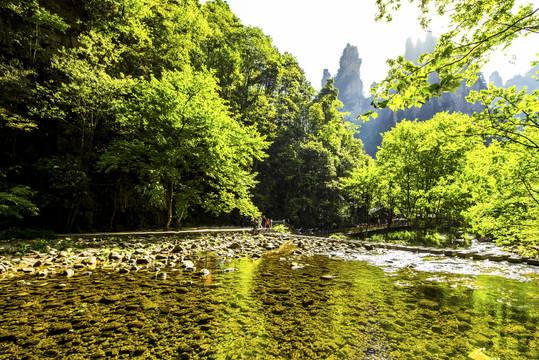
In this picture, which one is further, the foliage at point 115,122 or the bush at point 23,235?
the foliage at point 115,122

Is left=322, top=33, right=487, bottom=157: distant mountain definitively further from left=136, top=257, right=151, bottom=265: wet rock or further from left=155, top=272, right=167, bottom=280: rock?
left=155, top=272, right=167, bottom=280: rock

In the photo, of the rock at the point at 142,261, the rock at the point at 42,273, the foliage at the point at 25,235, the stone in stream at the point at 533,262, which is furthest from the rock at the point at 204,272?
the stone in stream at the point at 533,262

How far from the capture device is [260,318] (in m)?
3.97

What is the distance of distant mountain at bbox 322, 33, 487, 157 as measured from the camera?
304 ft

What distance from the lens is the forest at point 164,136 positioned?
532cm

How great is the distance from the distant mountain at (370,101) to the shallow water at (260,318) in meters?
101

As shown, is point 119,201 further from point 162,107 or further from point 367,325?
point 367,325

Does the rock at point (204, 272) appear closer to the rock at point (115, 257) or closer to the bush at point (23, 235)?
the rock at point (115, 257)

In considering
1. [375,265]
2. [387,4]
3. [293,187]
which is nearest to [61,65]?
[387,4]

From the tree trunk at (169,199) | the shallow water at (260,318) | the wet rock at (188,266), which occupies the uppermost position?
the tree trunk at (169,199)

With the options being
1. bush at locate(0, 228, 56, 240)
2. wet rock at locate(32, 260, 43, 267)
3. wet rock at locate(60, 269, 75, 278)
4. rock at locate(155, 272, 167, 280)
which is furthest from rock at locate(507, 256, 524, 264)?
bush at locate(0, 228, 56, 240)

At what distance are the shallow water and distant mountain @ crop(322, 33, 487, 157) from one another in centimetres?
10065

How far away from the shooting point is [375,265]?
29.4 ft

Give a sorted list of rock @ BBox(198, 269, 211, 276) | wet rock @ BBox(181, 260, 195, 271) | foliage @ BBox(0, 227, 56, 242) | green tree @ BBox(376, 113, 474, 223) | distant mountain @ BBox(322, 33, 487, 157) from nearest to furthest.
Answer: rock @ BBox(198, 269, 211, 276) → wet rock @ BBox(181, 260, 195, 271) → foliage @ BBox(0, 227, 56, 242) → green tree @ BBox(376, 113, 474, 223) → distant mountain @ BBox(322, 33, 487, 157)
